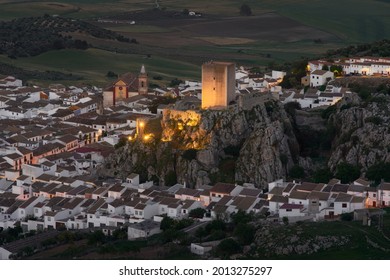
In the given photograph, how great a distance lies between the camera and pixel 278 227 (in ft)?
146

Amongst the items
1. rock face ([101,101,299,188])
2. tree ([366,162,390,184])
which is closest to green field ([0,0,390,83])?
rock face ([101,101,299,188])

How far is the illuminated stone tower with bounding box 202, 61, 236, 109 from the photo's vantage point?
55.2 meters

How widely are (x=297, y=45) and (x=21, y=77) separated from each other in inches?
1459

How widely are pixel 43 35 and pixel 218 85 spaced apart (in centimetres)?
Answer: 6756

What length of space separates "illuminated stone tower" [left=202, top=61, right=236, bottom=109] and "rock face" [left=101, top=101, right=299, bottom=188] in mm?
797

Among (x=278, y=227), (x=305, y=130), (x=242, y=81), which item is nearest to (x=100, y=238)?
(x=278, y=227)

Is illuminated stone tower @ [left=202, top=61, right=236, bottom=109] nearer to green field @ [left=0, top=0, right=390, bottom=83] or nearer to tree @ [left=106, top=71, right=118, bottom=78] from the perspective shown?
green field @ [left=0, top=0, right=390, bottom=83]

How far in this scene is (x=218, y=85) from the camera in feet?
181

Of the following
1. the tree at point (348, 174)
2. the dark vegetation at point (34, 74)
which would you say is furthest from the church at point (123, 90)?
the tree at point (348, 174)

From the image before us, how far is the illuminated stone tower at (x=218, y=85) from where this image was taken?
5519cm

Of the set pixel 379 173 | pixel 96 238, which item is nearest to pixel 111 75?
pixel 379 173

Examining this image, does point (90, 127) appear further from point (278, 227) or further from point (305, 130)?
point (278, 227)

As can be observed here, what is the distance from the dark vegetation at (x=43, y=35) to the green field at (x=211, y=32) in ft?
5.79

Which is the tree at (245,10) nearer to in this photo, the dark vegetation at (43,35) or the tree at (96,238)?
the dark vegetation at (43,35)
